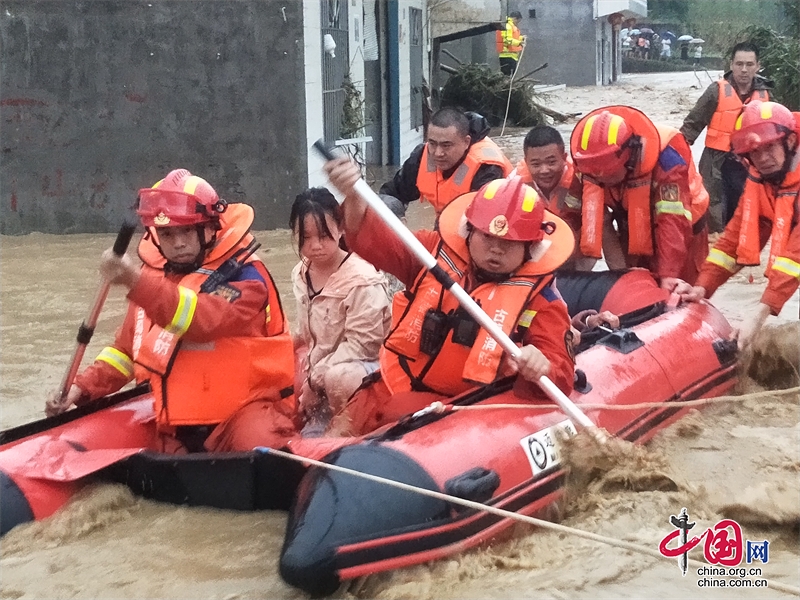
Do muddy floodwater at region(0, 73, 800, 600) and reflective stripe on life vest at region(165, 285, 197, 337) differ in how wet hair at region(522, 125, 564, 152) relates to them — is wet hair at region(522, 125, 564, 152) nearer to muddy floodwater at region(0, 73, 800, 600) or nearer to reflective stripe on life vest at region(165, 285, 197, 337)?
muddy floodwater at region(0, 73, 800, 600)

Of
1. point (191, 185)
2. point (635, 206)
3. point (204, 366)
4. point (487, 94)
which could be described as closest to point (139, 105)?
point (635, 206)

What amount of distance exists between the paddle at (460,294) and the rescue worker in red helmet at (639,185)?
1787 millimetres

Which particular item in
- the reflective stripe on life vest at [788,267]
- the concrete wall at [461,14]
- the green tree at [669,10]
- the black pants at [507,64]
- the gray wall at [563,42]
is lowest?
the reflective stripe on life vest at [788,267]

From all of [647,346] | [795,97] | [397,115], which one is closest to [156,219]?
[647,346]

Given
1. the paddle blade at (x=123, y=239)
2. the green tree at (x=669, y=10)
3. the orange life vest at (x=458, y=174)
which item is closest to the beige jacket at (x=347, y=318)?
the paddle blade at (x=123, y=239)

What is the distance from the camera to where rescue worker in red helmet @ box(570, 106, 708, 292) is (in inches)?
203

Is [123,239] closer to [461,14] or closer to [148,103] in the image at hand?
[148,103]

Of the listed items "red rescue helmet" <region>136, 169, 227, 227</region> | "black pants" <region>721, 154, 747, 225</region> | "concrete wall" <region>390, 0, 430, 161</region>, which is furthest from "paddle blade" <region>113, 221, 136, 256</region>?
"concrete wall" <region>390, 0, 430, 161</region>

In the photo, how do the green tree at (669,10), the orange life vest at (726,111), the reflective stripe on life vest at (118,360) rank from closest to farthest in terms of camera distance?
A: the reflective stripe on life vest at (118,360)
the orange life vest at (726,111)
the green tree at (669,10)

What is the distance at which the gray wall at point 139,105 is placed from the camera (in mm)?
9336

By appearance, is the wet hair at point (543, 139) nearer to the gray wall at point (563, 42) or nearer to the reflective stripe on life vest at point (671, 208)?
the reflective stripe on life vest at point (671, 208)

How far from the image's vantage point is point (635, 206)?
5.35 metres

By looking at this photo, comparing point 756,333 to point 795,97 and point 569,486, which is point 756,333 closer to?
point 569,486

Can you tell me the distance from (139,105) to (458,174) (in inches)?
198
